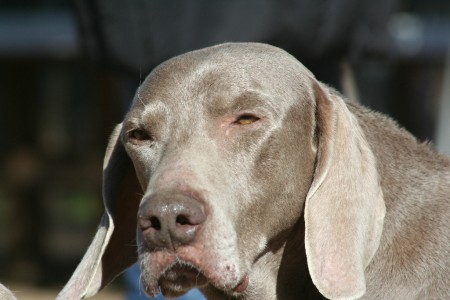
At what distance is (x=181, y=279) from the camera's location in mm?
3645

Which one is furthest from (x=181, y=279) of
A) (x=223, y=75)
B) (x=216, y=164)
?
(x=223, y=75)

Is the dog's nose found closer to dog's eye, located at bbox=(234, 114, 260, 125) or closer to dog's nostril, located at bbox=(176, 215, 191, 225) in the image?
dog's nostril, located at bbox=(176, 215, 191, 225)

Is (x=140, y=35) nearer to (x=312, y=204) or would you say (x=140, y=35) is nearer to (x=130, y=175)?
(x=130, y=175)

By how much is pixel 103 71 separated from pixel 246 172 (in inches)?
82.8

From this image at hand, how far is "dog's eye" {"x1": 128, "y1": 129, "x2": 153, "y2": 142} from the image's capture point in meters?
3.97

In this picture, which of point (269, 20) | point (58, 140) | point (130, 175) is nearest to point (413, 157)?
point (130, 175)

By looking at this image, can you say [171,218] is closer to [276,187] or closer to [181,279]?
[181,279]

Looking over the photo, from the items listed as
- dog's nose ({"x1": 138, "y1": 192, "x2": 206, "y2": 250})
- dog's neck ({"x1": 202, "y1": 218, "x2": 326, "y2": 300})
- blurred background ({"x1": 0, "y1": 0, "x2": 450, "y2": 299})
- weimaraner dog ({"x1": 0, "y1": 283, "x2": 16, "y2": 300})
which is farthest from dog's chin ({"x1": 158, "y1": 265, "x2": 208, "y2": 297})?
blurred background ({"x1": 0, "y1": 0, "x2": 450, "y2": 299})

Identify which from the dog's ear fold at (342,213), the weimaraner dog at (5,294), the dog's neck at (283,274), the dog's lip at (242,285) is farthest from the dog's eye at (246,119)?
the weimaraner dog at (5,294)

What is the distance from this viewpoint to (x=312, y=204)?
3.87 m

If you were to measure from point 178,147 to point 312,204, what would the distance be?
20.1 inches

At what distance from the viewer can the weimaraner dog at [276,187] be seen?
143 inches

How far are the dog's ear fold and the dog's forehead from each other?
0.24m

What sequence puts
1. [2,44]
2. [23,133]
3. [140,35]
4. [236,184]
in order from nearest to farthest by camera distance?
[236,184], [140,35], [2,44], [23,133]
